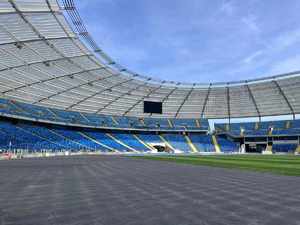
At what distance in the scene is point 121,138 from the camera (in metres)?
76.9

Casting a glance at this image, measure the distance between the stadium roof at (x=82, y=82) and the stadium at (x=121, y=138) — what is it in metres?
0.25

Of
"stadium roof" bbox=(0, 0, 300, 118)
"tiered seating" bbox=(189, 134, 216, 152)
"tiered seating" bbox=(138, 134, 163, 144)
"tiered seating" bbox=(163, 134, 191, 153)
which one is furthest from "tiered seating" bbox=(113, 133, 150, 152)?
"tiered seating" bbox=(189, 134, 216, 152)

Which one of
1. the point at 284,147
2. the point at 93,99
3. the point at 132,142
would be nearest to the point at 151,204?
the point at 93,99

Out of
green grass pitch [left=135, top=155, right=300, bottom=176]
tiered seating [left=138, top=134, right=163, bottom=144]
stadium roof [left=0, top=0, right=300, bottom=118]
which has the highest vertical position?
stadium roof [left=0, top=0, right=300, bottom=118]

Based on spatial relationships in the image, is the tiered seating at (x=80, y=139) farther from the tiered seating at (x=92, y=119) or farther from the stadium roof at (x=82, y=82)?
the stadium roof at (x=82, y=82)

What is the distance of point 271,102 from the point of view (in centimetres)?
7694

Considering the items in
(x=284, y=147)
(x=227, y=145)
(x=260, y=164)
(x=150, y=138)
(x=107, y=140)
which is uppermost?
(x=150, y=138)

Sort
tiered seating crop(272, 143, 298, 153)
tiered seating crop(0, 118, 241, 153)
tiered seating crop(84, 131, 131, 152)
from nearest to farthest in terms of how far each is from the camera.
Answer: tiered seating crop(0, 118, 241, 153) < tiered seating crop(84, 131, 131, 152) < tiered seating crop(272, 143, 298, 153)

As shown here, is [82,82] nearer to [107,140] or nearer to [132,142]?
[107,140]

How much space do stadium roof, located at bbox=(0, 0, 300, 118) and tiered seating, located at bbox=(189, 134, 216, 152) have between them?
6197 millimetres

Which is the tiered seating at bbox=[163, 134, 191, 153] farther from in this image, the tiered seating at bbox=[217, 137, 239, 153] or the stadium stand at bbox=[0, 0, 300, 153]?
the tiered seating at bbox=[217, 137, 239, 153]

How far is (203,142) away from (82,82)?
38.4m

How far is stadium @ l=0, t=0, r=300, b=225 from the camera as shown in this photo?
28.4ft

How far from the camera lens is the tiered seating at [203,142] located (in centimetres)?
7976
